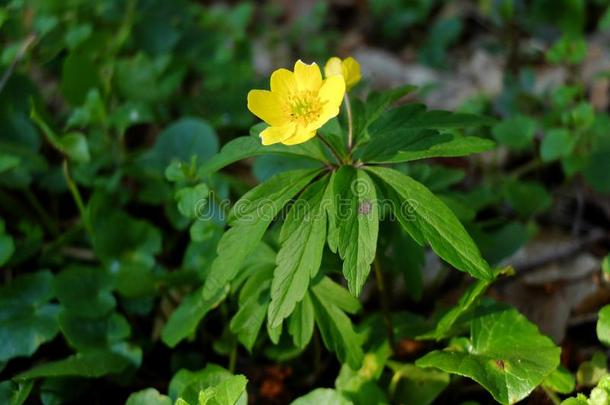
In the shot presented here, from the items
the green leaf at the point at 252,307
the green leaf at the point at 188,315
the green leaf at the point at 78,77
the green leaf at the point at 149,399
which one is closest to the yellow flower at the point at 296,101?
the green leaf at the point at 252,307

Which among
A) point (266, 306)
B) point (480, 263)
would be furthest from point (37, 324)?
point (480, 263)

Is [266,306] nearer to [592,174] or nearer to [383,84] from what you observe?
[592,174]

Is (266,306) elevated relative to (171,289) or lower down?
elevated

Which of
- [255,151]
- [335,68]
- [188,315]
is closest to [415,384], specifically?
[188,315]

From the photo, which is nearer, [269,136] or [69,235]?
[269,136]

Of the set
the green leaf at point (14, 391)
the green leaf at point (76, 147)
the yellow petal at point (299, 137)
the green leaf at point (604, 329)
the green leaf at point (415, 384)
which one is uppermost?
the yellow petal at point (299, 137)

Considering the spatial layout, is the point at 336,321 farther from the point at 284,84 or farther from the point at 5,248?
the point at 5,248

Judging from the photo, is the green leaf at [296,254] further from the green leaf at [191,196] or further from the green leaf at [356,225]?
the green leaf at [191,196]

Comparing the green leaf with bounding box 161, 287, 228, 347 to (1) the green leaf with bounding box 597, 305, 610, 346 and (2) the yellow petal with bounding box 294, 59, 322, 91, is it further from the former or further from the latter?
(1) the green leaf with bounding box 597, 305, 610, 346
